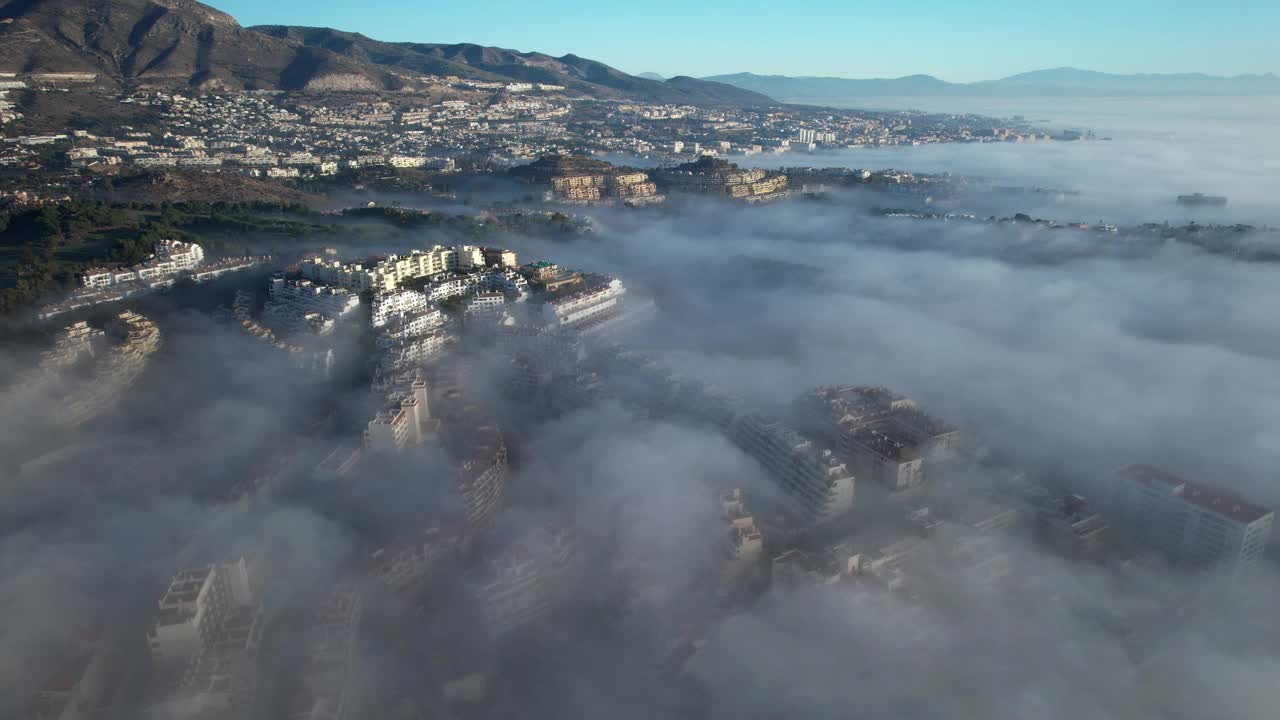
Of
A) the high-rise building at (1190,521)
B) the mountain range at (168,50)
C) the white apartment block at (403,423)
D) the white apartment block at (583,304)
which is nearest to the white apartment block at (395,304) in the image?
the white apartment block at (583,304)

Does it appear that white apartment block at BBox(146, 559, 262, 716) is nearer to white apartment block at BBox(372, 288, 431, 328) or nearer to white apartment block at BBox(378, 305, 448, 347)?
white apartment block at BBox(378, 305, 448, 347)

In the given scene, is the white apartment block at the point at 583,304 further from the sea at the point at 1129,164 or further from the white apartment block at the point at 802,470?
the sea at the point at 1129,164

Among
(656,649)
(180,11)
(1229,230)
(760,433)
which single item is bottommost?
(656,649)

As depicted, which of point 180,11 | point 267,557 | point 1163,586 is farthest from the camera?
point 180,11

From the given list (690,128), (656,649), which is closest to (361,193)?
(656,649)

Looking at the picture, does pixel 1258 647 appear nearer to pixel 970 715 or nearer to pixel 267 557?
pixel 970 715

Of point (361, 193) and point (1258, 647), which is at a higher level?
point (361, 193)
